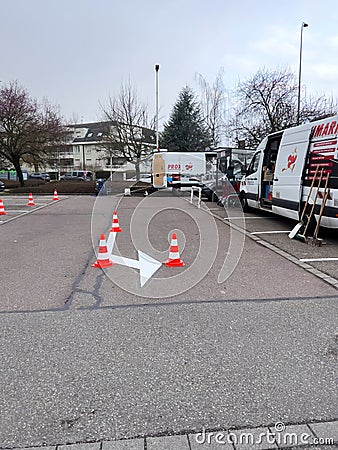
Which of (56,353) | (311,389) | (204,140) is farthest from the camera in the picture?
(204,140)

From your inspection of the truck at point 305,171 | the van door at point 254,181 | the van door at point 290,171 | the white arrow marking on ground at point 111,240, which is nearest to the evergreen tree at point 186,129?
the van door at point 254,181

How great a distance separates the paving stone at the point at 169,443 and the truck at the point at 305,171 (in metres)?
6.65

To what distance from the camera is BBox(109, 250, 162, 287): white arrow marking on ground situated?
5895 mm

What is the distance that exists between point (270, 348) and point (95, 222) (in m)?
9.49

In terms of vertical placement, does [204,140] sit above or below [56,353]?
above

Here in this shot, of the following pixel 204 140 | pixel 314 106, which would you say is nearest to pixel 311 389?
pixel 314 106

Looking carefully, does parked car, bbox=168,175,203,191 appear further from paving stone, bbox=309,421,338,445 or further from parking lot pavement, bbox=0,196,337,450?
paving stone, bbox=309,421,338,445

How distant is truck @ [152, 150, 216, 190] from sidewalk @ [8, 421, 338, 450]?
23.8 meters

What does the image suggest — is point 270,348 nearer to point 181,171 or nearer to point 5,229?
point 5,229

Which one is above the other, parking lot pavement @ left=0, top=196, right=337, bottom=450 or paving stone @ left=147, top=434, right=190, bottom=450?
paving stone @ left=147, top=434, right=190, bottom=450

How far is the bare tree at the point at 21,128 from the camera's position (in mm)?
26453

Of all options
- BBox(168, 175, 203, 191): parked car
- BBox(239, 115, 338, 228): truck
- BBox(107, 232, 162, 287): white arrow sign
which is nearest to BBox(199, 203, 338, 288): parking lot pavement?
BBox(239, 115, 338, 228): truck

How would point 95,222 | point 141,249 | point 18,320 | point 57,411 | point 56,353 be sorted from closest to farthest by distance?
point 57,411
point 56,353
point 18,320
point 141,249
point 95,222

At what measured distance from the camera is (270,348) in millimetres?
3451
